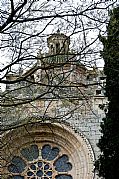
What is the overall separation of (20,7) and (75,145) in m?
9.54

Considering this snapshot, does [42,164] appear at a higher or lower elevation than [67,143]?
Answer: lower

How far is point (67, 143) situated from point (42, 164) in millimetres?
1035

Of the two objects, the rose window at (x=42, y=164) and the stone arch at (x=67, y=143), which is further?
the rose window at (x=42, y=164)

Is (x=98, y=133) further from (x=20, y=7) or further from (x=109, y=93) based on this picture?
(x=20, y=7)

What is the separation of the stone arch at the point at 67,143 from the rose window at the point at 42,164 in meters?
0.10

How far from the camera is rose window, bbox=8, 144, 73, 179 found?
1551 cm

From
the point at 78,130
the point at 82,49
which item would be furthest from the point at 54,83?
the point at 78,130

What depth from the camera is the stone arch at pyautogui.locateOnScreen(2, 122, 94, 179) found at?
14.8 m

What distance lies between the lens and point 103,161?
12.1 m

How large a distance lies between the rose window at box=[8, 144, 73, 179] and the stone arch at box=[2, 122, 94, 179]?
102 mm

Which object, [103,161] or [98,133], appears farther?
[98,133]

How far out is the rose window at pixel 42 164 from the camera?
611 inches

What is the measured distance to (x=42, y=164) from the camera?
1568 centimetres

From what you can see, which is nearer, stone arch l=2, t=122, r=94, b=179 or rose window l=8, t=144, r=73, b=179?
stone arch l=2, t=122, r=94, b=179
